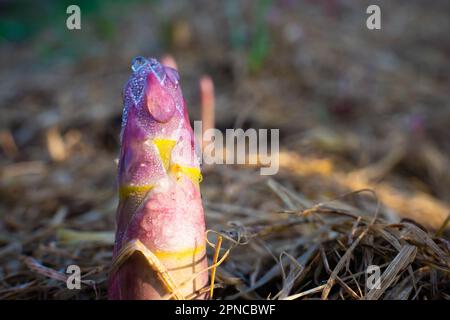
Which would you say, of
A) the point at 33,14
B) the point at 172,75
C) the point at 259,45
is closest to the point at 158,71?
the point at 172,75

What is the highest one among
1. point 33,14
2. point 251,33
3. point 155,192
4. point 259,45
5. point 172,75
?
point 33,14

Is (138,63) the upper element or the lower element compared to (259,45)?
lower

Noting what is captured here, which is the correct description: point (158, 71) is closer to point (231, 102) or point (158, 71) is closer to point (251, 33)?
point (231, 102)

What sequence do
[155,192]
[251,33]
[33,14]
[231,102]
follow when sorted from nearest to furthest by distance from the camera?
[155,192] → [231,102] → [251,33] → [33,14]

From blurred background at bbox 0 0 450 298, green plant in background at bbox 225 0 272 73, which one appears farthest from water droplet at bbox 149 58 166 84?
green plant in background at bbox 225 0 272 73

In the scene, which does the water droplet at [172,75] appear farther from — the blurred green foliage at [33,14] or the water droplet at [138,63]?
the blurred green foliage at [33,14]

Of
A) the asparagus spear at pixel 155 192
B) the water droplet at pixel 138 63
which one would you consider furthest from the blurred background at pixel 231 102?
the water droplet at pixel 138 63
